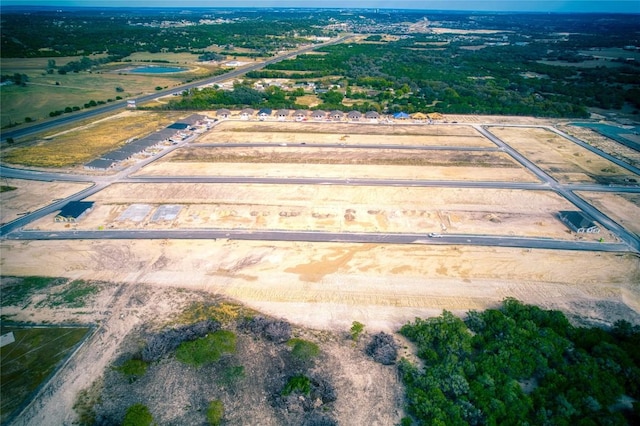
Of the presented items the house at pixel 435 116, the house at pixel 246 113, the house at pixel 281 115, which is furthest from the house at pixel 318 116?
the house at pixel 435 116

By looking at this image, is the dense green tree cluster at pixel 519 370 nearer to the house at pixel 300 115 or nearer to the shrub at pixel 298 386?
the shrub at pixel 298 386

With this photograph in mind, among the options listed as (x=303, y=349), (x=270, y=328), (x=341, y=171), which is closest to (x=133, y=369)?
(x=270, y=328)

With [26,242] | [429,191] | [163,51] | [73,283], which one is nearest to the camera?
[73,283]

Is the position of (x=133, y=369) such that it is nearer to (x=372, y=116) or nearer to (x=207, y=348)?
(x=207, y=348)

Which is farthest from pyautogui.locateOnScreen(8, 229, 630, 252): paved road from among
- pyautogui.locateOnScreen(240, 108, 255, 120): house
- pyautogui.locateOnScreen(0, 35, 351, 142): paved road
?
pyautogui.locateOnScreen(240, 108, 255, 120): house

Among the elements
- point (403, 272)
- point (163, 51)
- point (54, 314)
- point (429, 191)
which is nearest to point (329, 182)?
point (429, 191)

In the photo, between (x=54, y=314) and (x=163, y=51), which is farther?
(x=163, y=51)

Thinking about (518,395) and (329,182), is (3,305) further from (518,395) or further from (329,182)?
(518,395)
